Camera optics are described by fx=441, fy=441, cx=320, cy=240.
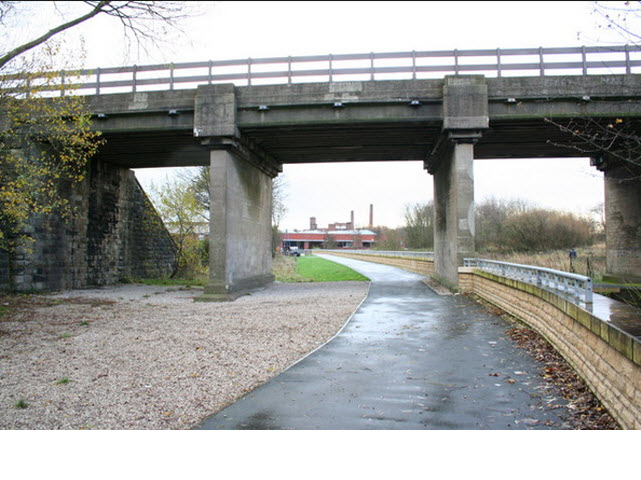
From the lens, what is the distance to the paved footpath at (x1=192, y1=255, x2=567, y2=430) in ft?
16.2

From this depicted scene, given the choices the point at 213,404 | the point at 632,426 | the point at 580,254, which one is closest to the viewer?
the point at 632,426

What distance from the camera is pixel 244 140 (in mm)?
18125

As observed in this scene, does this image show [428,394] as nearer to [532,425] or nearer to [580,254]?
[532,425]

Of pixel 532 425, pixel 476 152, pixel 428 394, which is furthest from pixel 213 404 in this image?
pixel 476 152

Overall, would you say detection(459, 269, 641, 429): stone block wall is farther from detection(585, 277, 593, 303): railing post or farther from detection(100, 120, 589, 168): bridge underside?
detection(100, 120, 589, 168): bridge underside

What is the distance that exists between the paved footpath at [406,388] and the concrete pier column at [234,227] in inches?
312

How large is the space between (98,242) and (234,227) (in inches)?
339

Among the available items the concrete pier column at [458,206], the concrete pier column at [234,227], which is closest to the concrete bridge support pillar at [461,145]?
the concrete pier column at [458,206]

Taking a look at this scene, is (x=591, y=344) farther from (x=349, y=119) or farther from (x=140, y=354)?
(x=349, y=119)

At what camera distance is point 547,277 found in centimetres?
901

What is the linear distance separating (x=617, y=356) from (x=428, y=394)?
87.6 inches

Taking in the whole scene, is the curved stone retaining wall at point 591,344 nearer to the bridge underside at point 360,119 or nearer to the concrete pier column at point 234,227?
the bridge underside at point 360,119

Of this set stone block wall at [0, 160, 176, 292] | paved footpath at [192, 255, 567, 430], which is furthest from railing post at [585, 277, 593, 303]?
stone block wall at [0, 160, 176, 292]

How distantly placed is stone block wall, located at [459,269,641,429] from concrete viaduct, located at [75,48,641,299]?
25.1 feet
